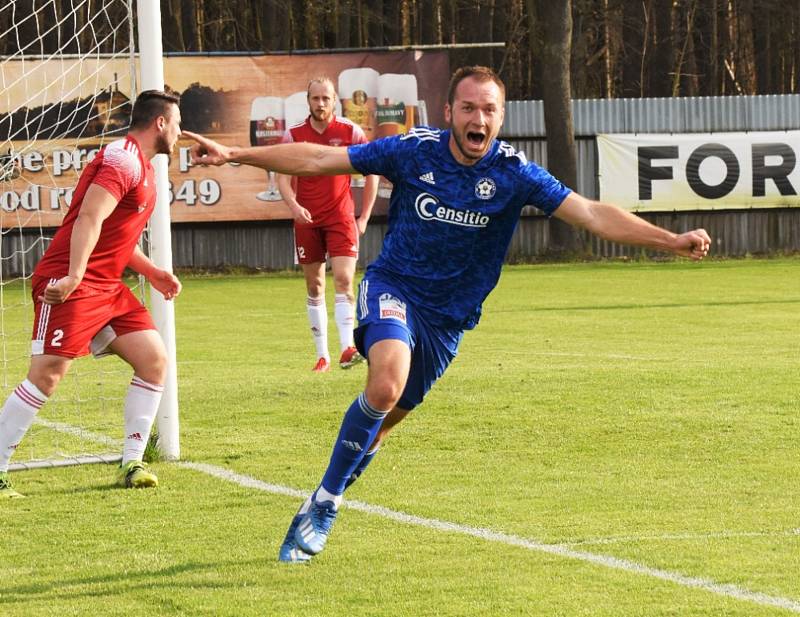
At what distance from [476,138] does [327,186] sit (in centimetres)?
698

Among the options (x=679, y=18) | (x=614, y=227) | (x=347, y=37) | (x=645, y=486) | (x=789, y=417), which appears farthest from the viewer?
(x=679, y=18)

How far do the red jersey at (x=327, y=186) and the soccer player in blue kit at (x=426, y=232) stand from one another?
5892mm

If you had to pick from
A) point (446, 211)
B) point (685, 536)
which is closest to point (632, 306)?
point (685, 536)

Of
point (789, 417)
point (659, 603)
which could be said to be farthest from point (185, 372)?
point (659, 603)

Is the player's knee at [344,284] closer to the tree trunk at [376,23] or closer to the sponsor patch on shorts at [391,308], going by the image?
the sponsor patch on shorts at [391,308]

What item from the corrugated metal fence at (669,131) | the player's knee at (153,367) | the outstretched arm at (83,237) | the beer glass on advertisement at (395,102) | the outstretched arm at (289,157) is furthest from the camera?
the corrugated metal fence at (669,131)

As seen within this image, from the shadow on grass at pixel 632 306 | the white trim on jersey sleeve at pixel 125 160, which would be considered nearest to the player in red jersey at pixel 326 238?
the white trim on jersey sleeve at pixel 125 160

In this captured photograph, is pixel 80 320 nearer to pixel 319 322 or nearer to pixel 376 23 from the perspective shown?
pixel 319 322

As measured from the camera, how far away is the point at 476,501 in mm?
7016

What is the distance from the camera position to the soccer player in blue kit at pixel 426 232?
234 inches

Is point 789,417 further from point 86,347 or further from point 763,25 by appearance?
point 763,25

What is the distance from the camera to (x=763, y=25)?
49750mm

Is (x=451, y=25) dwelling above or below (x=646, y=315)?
above

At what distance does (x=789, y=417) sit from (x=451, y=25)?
38671 millimetres
